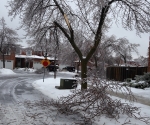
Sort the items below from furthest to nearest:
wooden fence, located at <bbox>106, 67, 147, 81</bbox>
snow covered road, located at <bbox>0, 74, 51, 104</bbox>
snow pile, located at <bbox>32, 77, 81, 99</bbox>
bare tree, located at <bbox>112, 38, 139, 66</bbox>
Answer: bare tree, located at <bbox>112, 38, 139, 66</bbox>
wooden fence, located at <bbox>106, 67, 147, 81</bbox>
snow pile, located at <bbox>32, 77, 81, 99</bbox>
snow covered road, located at <bbox>0, 74, 51, 104</bbox>

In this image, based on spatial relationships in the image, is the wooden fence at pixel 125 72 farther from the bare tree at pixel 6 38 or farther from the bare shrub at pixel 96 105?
the bare tree at pixel 6 38

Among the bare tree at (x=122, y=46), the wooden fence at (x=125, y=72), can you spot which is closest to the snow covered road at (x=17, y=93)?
the wooden fence at (x=125, y=72)

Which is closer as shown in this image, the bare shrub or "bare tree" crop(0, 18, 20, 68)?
the bare shrub

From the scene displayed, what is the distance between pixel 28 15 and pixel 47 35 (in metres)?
2.87

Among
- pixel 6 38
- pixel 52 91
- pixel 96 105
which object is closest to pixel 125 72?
pixel 52 91

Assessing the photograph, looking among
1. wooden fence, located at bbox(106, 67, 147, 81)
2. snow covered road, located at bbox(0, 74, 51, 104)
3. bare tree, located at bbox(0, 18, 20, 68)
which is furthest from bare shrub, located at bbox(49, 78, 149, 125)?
bare tree, located at bbox(0, 18, 20, 68)

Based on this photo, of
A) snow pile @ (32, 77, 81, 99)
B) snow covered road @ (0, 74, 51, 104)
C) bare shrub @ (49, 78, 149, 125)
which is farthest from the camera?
snow pile @ (32, 77, 81, 99)

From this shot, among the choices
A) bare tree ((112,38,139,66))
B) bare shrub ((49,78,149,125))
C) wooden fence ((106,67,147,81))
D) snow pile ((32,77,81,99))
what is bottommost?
snow pile ((32,77,81,99))

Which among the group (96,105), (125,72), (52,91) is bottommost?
(52,91)

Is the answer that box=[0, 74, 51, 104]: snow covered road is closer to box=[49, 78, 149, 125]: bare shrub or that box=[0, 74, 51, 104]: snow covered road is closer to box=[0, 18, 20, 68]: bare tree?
box=[49, 78, 149, 125]: bare shrub

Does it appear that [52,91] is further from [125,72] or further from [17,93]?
[125,72]

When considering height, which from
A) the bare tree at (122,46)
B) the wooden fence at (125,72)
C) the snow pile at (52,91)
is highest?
the bare tree at (122,46)

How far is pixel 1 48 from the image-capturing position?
44.4 m

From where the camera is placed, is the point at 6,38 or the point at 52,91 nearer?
the point at 52,91
